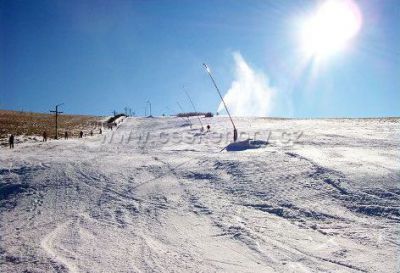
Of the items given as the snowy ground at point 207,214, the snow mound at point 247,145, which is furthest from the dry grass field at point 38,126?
the snowy ground at point 207,214

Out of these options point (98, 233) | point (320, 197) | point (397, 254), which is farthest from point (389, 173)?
point (98, 233)

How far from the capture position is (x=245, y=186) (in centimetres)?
1189

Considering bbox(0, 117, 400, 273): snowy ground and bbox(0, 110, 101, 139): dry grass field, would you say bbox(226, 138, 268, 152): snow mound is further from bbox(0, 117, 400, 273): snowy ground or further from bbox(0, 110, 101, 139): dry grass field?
bbox(0, 110, 101, 139): dry grass field

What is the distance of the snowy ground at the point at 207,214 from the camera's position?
23.8 ft

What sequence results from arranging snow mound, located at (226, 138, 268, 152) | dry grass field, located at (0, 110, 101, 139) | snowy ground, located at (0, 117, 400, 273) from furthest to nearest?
dry grass field, located at (0, 110, 101, 139) → snow mound, located at (226, 138, 268, 152) → snowy ground, located at (0, 117, 400, 273)

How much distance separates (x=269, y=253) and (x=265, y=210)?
8.06 feet

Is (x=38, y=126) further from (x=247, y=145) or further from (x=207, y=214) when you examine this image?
(x=207, y=214)

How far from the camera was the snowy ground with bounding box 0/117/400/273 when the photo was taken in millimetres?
7258

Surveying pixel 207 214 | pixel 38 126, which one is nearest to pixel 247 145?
pixel 207 214

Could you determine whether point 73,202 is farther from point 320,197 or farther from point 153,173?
point 320,197

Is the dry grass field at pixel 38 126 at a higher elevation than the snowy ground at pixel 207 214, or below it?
higher

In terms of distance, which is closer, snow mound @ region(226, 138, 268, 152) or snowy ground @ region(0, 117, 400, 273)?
snowy ground @ region(0, 117, 400, 273)

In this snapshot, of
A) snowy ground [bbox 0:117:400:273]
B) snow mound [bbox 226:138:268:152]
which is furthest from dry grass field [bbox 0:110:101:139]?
snowy ground [bbox 0:117:400:273]

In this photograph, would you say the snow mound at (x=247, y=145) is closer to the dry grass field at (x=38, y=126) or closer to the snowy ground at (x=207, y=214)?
the snowy ground at (x=207, y=214)
